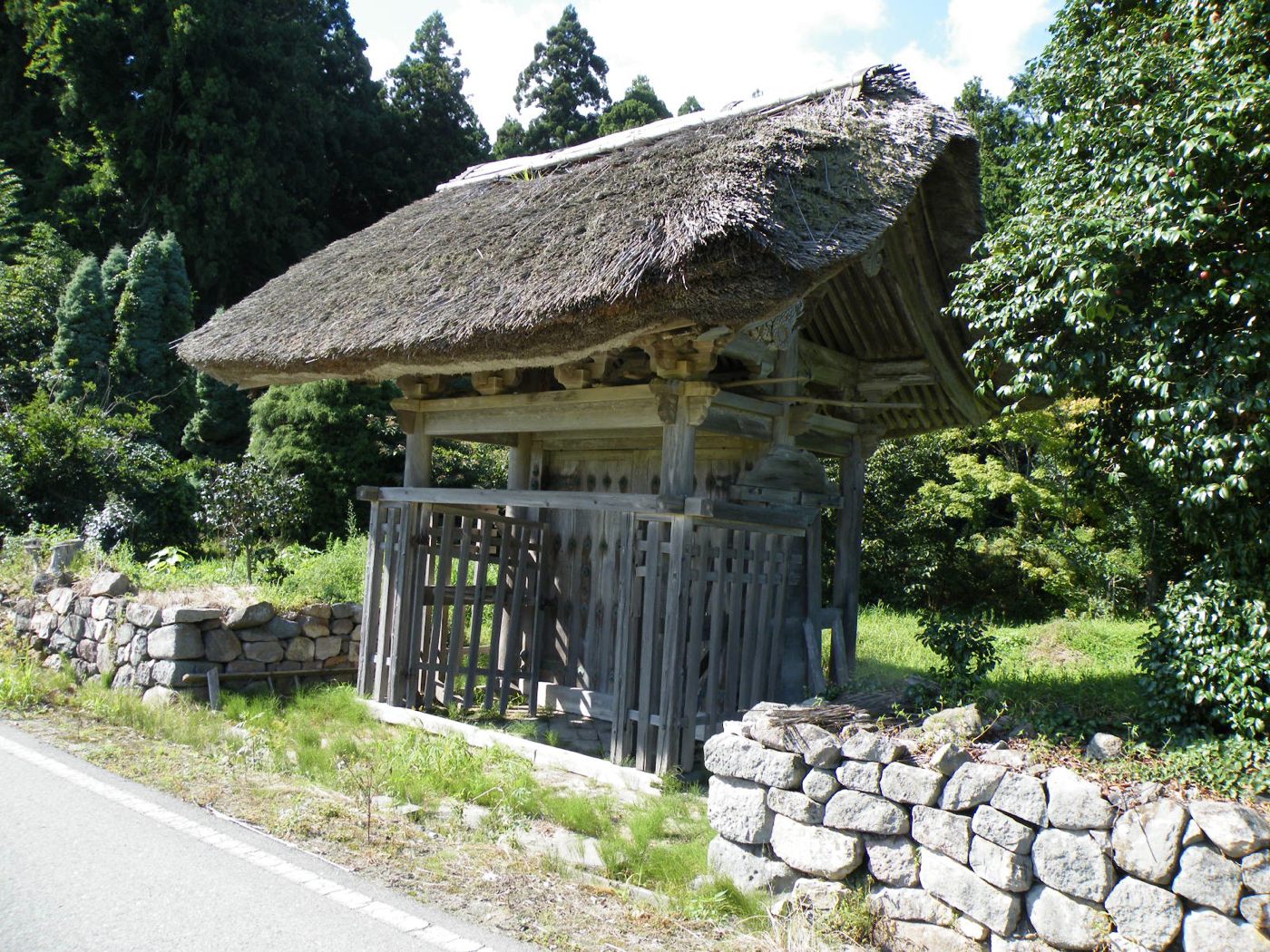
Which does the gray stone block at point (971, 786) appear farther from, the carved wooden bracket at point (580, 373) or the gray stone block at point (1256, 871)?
the carved wooden bracket at point (580, 373)

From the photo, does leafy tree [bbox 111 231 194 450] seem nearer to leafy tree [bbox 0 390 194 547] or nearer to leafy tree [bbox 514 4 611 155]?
leafy tree [bbox 0 390 194 547]

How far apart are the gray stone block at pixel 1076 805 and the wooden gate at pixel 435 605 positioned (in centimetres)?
508

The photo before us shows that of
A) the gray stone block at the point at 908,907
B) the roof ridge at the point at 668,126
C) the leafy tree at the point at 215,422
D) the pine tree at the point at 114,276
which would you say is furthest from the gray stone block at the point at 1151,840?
the pine tree at the point at 114,276

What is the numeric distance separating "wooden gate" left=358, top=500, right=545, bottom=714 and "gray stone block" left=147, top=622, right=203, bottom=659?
140cm

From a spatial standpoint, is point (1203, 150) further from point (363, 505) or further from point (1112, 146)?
point (363, 505)

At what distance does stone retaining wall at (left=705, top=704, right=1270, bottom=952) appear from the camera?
3.20 m

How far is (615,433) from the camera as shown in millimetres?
8258

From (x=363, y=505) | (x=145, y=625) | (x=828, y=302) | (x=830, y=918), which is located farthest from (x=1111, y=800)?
(x=363, y=505)

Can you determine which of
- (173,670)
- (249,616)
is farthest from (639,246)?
(173,670)

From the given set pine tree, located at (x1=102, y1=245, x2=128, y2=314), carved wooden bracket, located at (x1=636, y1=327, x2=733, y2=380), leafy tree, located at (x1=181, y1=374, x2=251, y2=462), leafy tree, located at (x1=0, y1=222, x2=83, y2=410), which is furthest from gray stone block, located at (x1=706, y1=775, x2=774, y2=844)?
pine tree, located at (x1=102, y1=245, x2=128, y2=314)

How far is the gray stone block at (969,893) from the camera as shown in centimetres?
358

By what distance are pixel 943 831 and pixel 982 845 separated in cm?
16

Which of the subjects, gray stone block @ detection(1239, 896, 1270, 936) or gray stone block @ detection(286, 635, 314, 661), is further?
gray stone block @ detection(286, 635, 314, 661)

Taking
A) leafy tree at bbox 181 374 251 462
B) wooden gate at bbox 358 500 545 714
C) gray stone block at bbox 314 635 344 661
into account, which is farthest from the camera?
leafy tree at bbox 181 374 251 462
